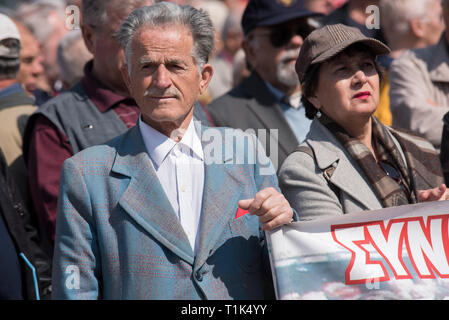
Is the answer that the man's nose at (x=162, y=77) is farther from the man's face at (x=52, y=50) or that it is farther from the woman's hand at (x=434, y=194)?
the man's face at (x=52, y=50)

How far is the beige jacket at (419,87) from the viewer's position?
18.6ft

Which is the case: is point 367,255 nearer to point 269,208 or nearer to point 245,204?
point 269,208

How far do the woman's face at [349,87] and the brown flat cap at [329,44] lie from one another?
0.26 ft

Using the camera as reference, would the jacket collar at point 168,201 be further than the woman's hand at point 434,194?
No

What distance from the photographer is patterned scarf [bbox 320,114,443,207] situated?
13.3 feet

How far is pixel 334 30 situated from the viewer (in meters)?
4.23

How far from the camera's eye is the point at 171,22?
3.80 metres

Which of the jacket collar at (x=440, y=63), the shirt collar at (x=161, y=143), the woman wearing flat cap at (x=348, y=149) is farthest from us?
the jacket collar at (x=440, y=63)

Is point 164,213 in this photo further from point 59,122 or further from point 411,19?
point 411,19

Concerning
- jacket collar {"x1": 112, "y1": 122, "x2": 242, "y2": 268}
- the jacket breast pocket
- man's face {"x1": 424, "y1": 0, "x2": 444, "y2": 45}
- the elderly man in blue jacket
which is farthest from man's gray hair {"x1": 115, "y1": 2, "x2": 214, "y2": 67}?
man's face {"x1": 424, "y1": 0, "x2": 444, "y2": 45}

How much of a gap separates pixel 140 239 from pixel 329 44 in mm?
1451

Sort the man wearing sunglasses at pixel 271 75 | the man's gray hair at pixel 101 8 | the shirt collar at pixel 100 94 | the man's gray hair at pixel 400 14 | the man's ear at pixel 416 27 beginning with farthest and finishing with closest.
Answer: the man's ear at pixel 416 27
the man's gray hair at pixel 400 14
the man wearing sunglasses at pixel 271 75
the man's gray hair at pixel 101 8
the shirt collar at pixel 100 94

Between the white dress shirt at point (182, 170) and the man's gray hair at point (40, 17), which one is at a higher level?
the man's gray hair at point (40, 17)

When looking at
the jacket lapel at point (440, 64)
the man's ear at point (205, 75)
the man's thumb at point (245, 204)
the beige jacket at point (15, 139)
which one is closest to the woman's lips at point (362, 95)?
the man's ear at point (205, 75)
